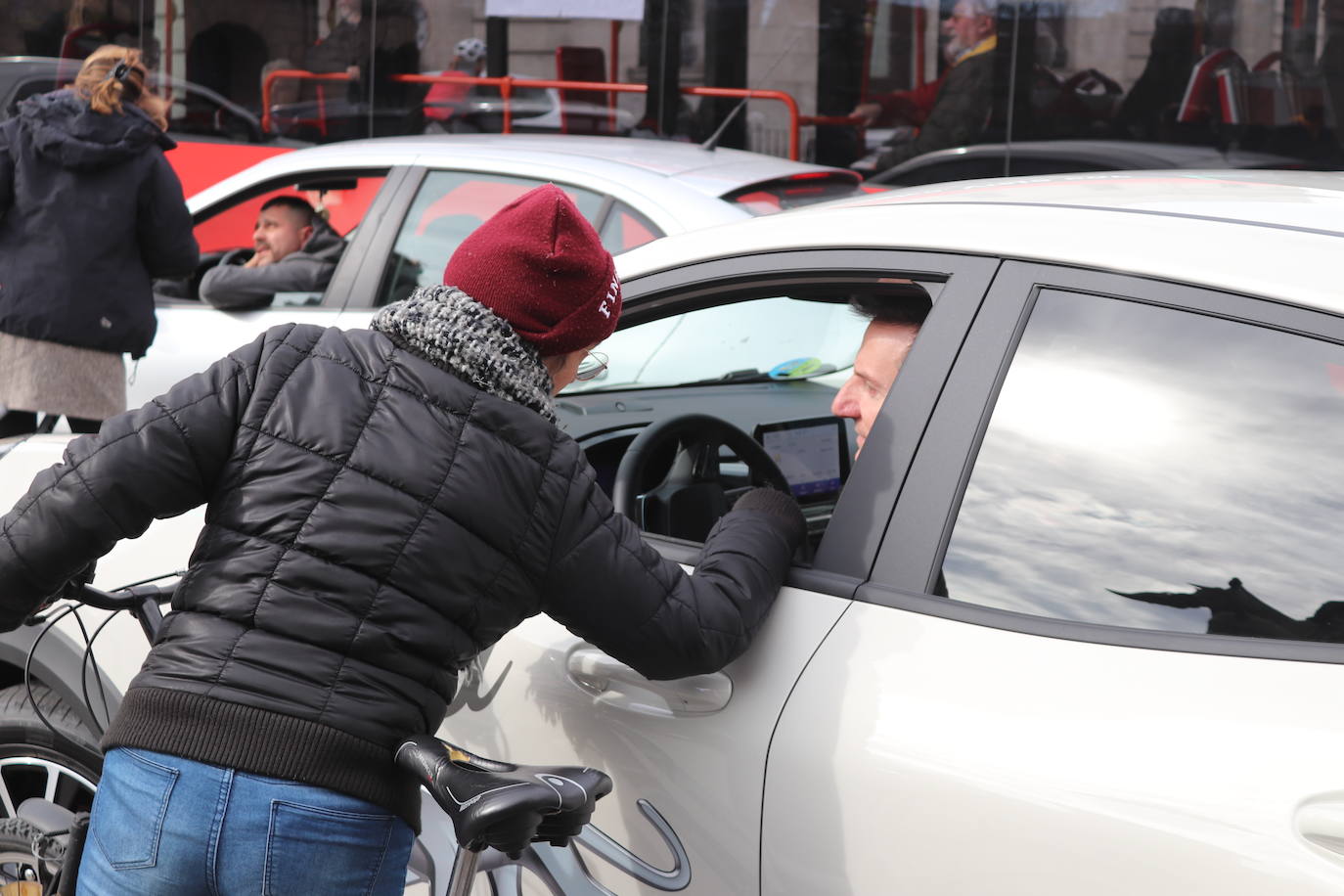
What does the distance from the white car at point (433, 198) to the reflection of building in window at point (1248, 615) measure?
10.5 feet

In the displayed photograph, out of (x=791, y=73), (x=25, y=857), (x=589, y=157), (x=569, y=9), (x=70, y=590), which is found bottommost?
(x=25, y=857)

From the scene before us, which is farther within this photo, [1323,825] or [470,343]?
[470,343]

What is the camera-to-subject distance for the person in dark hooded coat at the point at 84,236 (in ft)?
16.2

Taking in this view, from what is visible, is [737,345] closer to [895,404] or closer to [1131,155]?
[895,404]

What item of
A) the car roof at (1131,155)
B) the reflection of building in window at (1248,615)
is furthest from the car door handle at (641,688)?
the car roof at (1131,155)

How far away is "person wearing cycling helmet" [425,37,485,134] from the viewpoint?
928 cm

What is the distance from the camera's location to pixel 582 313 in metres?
1.93

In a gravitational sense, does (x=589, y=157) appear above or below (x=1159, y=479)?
above

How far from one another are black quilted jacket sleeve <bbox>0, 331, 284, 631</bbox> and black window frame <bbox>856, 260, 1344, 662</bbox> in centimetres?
89

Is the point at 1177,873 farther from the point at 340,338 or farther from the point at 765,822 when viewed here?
the point at 340,338

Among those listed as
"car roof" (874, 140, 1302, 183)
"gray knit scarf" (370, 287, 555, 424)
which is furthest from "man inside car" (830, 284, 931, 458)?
"car roof" (874, 140, 1302, 183)

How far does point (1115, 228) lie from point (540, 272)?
0.80 meters

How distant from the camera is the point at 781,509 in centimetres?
217

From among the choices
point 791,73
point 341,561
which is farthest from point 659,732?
point 791,73
